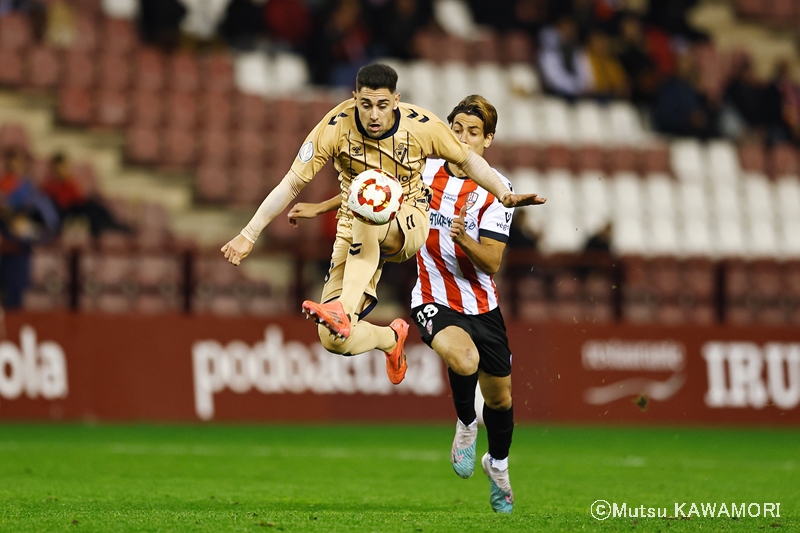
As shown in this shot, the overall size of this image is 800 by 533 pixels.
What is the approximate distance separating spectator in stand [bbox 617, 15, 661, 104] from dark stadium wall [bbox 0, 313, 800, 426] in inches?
230

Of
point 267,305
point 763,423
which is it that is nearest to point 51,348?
point 267,305

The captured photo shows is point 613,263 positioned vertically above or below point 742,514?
above

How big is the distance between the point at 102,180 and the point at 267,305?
354 centimetres

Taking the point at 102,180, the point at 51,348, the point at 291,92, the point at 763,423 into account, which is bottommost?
the point at 763,423

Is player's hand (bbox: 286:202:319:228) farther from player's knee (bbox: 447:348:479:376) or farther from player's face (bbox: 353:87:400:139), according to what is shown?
player's knee (bbox: 447:348:479:376)

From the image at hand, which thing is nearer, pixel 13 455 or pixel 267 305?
pixel 13 455

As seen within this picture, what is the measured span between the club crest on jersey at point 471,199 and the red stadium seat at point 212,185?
9192 millimetres

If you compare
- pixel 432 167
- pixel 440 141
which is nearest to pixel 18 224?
pixel 432 167

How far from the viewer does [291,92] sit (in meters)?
18.5

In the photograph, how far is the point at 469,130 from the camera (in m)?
8.29

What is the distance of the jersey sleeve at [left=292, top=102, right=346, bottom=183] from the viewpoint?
7500 millimetres

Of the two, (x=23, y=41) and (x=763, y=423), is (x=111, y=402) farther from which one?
(x=763, y=423)

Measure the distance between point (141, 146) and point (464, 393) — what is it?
10.1 meters

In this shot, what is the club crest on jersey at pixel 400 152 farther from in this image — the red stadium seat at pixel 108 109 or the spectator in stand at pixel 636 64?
the spectator in stand at pixel 636 64
